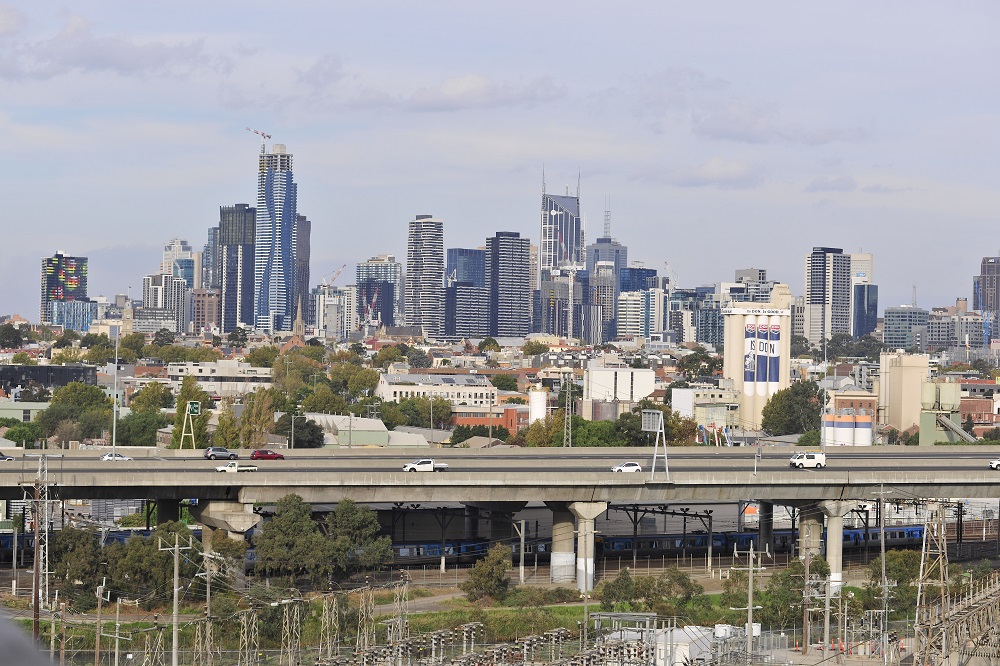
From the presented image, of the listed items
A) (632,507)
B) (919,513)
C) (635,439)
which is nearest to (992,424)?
(635,439)

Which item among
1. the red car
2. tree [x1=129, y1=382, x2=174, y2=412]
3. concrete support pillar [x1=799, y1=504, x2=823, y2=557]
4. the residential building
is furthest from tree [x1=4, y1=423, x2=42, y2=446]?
concrete support pillar [x1=799, y1=504, x2=823, y2=557]

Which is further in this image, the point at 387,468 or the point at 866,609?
the point at 387,468

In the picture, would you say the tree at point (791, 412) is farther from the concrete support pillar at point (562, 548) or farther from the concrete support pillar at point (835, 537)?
the concrete support pillar at point (562, 548)

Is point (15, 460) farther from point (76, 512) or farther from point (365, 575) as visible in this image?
point (365, 575)

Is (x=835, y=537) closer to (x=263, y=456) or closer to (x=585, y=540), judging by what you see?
(x=585, y=540)

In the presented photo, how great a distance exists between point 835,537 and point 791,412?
95.6 m

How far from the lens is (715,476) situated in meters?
58.8

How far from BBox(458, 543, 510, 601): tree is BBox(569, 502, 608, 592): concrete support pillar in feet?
12.1

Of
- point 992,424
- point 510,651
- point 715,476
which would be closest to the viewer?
point 510,651

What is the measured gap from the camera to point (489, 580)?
51.1 m

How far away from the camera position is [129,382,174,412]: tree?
14874 centimetres

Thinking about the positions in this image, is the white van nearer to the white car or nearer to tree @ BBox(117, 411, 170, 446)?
the white car

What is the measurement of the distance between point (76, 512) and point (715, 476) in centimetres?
3594

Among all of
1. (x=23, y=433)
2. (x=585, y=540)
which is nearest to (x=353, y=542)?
(x=585, y=540)
